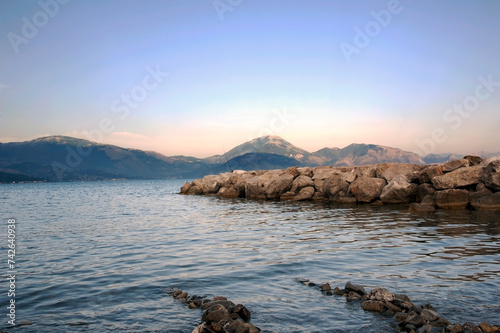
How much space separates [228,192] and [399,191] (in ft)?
76.3

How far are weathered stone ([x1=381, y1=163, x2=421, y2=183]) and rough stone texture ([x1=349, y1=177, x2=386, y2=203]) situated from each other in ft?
1.97

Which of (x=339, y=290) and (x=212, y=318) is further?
(x=339, y=290)

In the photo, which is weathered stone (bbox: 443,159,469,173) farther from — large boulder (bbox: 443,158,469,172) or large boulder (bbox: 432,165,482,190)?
large boulder (bbox: 432,165,482,190)

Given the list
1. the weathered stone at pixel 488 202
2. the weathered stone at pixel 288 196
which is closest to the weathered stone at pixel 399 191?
the weathered stone at pixel 488 202

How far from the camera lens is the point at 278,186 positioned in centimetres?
3641

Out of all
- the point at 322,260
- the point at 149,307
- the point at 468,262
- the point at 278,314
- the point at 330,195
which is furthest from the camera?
the point at 330,195

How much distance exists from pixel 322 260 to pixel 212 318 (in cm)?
590

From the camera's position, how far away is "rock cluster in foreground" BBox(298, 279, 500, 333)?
6.02 meters

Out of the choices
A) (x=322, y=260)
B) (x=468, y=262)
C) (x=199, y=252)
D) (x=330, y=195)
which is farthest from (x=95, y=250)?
(x=330, y=195)

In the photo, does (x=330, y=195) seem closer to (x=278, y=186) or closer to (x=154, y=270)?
(x=278, y=186)

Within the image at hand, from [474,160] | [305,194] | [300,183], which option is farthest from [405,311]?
[300,183]

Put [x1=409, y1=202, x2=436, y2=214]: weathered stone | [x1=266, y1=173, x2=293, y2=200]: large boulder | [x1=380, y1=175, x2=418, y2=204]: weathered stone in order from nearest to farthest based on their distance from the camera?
[x1=409, y1=202, x2=436, y2=214]: weathered stone
[x1=380, y1=175, x2=418, y2=204]: weathered stone
[x1=266, y1=173, x2=293, y2=200]: large boulder

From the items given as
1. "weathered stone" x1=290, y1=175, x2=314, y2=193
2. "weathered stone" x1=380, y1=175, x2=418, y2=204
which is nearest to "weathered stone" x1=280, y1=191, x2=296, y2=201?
"weathered stone" x1=290, y1=175, x2=314, y2=193

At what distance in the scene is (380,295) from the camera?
7633 millimetres
